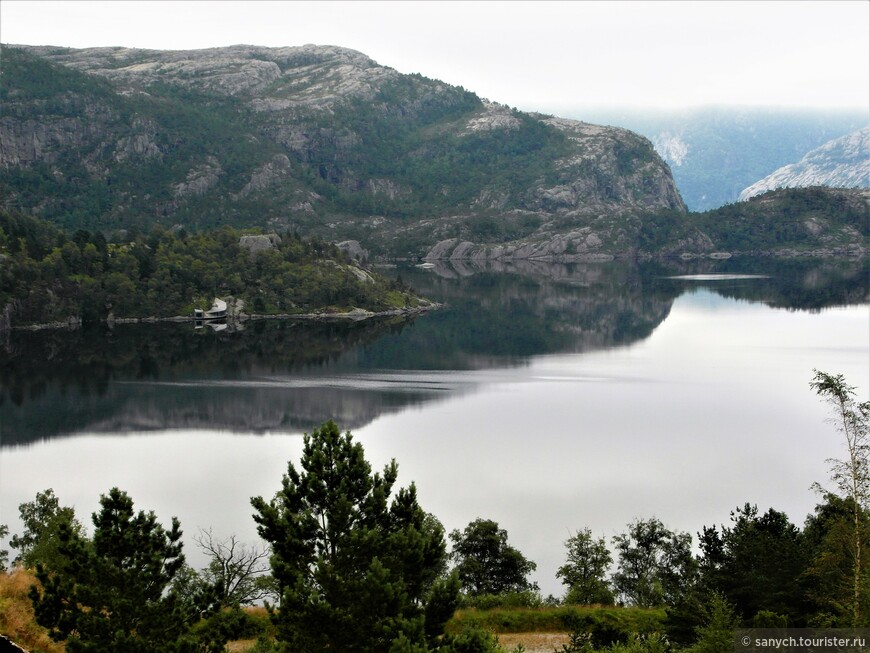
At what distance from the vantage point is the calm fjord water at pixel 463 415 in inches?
2499

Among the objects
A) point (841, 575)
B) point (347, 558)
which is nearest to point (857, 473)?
point (841, 575)

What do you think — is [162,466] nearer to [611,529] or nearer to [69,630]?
[611,529]

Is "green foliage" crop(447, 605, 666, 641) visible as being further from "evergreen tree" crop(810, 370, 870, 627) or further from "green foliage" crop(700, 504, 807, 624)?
"evergreen tree" crop(810, 370, 870, 627)

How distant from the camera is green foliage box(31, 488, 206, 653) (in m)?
22.5

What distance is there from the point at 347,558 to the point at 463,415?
221 ft

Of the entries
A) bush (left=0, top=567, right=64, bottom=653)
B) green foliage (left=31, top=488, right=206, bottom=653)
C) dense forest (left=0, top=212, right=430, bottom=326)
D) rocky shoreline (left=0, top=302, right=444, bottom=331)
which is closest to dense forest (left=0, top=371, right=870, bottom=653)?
green foliage (left=31, top=488, right=206, bottom=653)

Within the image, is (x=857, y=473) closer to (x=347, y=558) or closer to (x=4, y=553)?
(x=347, y=558)

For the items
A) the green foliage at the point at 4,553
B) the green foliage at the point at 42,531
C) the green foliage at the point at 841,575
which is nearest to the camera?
the green foliage at the point at 841,575

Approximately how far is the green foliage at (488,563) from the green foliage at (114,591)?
81.7 feet

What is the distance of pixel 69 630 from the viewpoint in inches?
899

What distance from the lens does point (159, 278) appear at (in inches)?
7003

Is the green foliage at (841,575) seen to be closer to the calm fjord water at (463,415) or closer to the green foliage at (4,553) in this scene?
the calm fjord water at (463,415)

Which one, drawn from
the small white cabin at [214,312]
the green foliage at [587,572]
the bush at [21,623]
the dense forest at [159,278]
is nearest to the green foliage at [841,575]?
the green foliage at [587,572]

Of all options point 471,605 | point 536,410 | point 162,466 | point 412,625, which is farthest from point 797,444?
point 412,625
